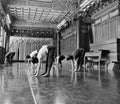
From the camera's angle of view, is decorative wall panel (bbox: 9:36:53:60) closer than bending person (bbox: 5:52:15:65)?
No

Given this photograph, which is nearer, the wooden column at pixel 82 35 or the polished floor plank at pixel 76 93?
the polished floor plank at pixel 76 93

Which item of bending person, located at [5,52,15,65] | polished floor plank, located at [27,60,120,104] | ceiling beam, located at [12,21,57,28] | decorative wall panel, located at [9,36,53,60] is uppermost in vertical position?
ceiling beam, located at [12,21,57,28]

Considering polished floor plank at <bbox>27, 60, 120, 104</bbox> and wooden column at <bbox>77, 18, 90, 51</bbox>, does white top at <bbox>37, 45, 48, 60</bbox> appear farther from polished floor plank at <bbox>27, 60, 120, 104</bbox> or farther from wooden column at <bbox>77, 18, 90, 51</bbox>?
wooden column at <bbox>77, 18, 90, 51</bbox>


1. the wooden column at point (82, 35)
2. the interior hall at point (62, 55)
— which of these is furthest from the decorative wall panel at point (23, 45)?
the wooden column at point (82, 35)

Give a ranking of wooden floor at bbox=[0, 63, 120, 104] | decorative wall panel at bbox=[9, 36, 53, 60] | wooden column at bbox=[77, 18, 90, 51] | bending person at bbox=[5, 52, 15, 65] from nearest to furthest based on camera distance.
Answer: wooden floor at bbox=[0, 63, 120, 104]
bending person at bbox=[5, 52, 15, 65]
wooden column at bbox=[77, 18, 90, 51]
decorative wall panel at bbox=[9, 36, 53, 60]

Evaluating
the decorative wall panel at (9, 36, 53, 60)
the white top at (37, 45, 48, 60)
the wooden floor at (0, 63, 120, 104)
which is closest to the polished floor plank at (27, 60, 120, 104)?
the wooden floor at (0, 63, 120, 104)

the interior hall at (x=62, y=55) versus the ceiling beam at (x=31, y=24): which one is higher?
the ceiling beam at (x=31, y=24)

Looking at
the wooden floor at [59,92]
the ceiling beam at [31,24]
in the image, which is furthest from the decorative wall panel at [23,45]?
the wooden floor at [59,92]

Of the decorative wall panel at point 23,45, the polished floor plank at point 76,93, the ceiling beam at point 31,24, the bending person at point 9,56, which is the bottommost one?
the polished floor plank at point 76,93

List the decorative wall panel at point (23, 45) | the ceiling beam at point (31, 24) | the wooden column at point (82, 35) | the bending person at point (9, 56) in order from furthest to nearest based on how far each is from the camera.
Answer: the decorative wall panel at point (23, 45)
the ceiling beam at point (31, 24)
the wooden column at point (82, 35)
the bending person at point (9, 56)

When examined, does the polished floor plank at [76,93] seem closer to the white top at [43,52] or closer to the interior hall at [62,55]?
the interior hall at [62,55]

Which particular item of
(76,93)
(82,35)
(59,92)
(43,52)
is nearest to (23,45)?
(82,35)

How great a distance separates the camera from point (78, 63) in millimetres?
5848

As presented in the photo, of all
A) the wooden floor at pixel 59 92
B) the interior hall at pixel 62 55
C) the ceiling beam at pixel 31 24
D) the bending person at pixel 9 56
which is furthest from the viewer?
the ceiling beam at pixel 31 24
